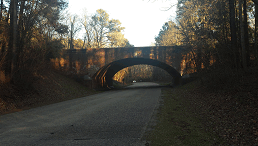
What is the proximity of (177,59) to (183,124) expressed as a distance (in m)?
19.8

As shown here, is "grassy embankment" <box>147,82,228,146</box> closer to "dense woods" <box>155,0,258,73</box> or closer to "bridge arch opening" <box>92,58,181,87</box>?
"dense woods" <box>155,0,258,73</box>

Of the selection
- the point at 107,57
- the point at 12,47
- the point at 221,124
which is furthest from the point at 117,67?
the point at 221,124

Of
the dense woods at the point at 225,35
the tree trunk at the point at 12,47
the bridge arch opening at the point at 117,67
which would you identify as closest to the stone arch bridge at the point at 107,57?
the bridge arch opening at the point at 117,67

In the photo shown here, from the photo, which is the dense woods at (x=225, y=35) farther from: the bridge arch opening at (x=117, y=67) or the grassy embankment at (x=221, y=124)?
the bridge arch opening at (x=117, y=67)

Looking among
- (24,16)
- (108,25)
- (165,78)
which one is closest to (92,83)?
(24,16)

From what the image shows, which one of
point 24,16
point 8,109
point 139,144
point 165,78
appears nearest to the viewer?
point 139,144

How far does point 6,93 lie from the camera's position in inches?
425

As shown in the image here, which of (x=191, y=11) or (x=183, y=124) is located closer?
(x=183, y=124)

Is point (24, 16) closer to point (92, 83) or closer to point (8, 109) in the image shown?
point (8, 109)

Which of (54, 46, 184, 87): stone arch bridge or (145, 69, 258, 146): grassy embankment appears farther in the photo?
(54, 46, 184, 87): stone arch bridge

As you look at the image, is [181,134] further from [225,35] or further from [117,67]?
[117,67]

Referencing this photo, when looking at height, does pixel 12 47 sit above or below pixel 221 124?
above

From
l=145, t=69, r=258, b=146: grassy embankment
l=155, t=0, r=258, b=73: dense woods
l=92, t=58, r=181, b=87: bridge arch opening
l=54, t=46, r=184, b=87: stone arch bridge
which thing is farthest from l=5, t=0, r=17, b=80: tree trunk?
l=92, t=58, r=181, b=87: bridge arch opening

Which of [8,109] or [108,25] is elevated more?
[108,25]
